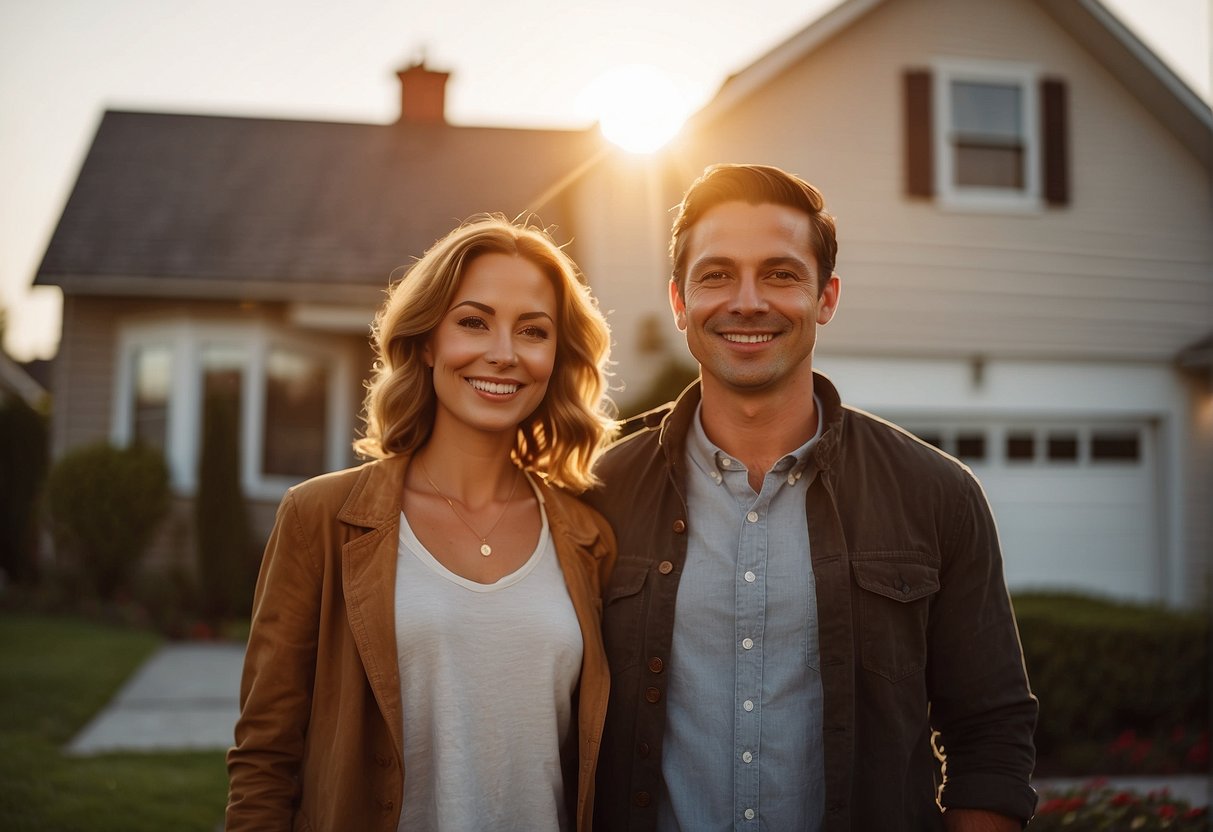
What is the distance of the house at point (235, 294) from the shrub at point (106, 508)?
0.43 metres

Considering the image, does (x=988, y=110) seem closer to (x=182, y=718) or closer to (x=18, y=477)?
(x=182, y=718)

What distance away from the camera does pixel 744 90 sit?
32.2ft

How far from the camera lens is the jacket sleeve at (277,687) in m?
2.47

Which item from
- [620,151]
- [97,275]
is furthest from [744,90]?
[97,275]

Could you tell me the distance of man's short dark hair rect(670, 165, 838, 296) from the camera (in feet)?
9.50

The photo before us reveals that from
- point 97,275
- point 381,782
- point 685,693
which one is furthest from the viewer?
point 97,275

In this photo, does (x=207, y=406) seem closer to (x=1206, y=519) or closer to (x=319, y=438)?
(x=319, y=438)

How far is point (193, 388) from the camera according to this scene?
11.8 m

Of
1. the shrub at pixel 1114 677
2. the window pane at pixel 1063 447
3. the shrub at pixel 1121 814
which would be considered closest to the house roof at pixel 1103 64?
the window pane at pixel 1063 447

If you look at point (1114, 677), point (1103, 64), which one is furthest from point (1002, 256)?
point (1114, 677)

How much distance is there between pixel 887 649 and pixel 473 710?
3.65 feet

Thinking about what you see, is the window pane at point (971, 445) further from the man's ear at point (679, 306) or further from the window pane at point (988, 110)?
the man's ear at point (679, 306)

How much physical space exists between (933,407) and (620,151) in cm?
404

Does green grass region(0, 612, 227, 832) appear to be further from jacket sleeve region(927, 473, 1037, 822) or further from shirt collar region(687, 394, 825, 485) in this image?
jacket sleeve region(927, 473, 1037, 822)
